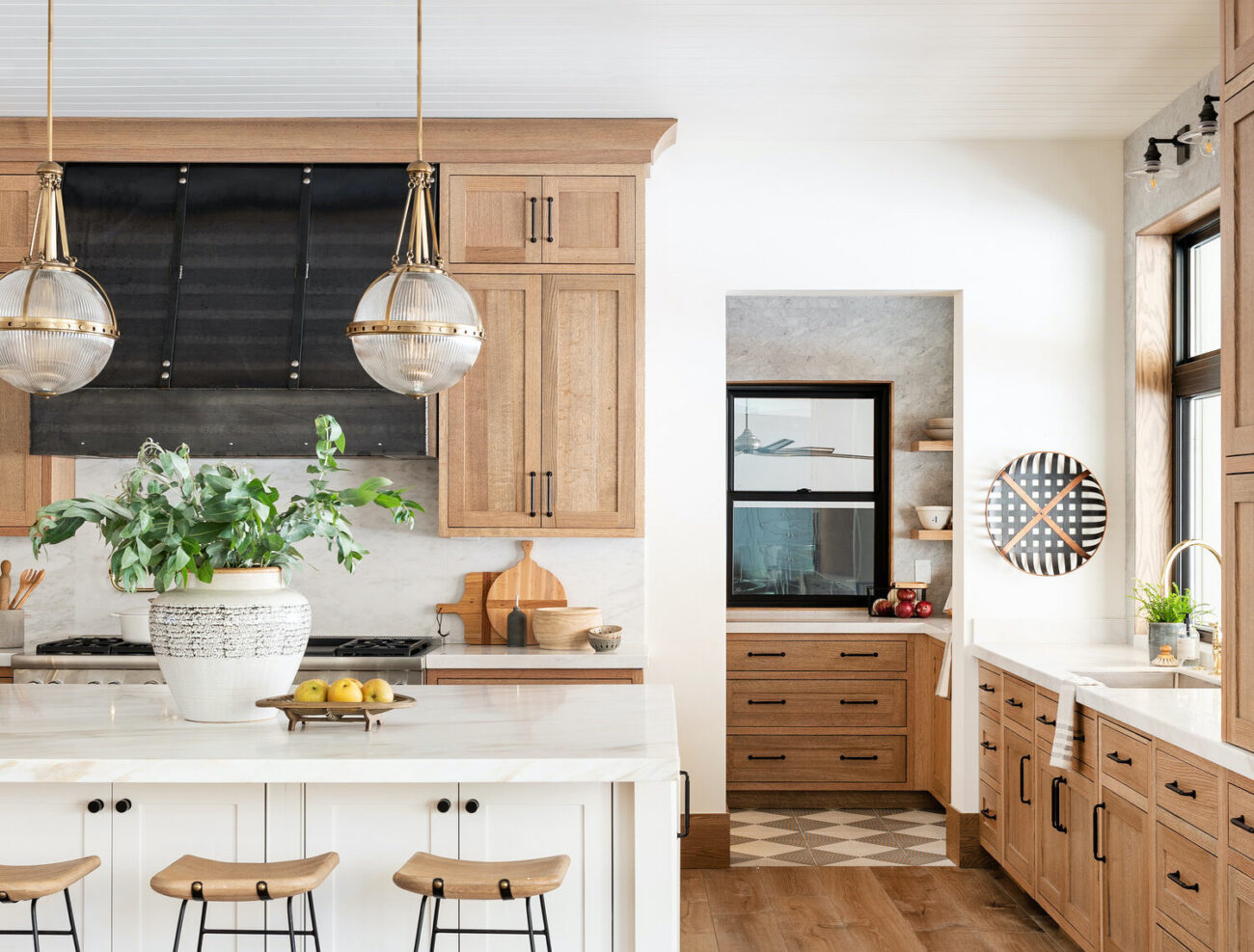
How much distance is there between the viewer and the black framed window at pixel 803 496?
6219 mm

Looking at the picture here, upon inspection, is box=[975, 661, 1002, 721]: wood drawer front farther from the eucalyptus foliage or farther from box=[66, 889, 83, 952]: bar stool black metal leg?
box=[66, 889, 83, 952]: bar stool black metal leg

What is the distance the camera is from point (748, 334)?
6.07 meters

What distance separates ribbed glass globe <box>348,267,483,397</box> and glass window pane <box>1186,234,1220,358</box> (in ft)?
9.33

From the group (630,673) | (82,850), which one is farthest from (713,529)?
(82,850)

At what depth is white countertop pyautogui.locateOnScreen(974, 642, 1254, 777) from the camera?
8.79 feet

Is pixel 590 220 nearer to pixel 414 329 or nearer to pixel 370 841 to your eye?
pixel 414 329

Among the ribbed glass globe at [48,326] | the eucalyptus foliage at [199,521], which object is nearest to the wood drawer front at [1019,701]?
the eucalyptus foliage at [199,521]

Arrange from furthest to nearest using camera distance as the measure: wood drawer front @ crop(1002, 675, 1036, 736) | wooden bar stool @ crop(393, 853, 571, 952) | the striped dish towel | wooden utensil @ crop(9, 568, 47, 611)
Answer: wooden utensil @ crop(9, 568, 47, 611)
wood drawer front @ crop(1002, 675, 1036, 736)
the striped dish towel
wooden bar stool @ crop(393, 853, 571, 952)

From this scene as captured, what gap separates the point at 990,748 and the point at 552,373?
2.21 meters

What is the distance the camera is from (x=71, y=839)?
2.52 metres

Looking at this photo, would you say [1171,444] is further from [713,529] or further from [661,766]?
[661,766]

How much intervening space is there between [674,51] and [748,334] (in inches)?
99.4

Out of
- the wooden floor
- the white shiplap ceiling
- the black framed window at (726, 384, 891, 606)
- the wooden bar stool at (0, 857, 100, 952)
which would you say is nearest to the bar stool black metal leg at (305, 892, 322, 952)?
the wooden bar stool at (0, 857, 100, 952)

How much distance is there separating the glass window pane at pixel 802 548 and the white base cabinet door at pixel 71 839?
4.12m
